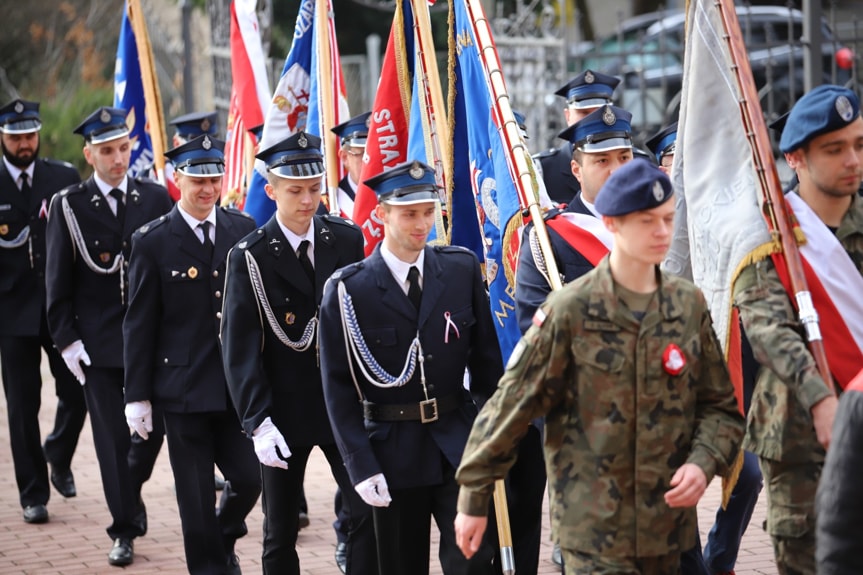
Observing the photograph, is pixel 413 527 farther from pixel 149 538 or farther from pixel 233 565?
pixel 149 538

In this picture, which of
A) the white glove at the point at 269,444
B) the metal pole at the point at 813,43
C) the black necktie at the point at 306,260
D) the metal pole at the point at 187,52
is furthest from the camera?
the metal pole at the point at 187,52

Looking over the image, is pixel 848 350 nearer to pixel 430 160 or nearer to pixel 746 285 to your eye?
pixel 746 285

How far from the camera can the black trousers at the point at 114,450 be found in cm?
760

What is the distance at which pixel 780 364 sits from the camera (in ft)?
13.4

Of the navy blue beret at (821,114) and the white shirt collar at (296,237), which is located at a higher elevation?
the navy blue beret at (821,114)

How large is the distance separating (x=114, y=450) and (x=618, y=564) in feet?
14.2

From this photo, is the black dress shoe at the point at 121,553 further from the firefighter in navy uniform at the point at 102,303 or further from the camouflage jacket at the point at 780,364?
the camouflage jacket at the point at 780,364

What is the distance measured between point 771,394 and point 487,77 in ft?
7.56

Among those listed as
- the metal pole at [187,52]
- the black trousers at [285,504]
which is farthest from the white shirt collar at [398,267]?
the metal pole at [187,52]

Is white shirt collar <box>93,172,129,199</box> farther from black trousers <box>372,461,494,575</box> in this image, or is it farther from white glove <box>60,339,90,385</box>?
black trousers <box>372,461,494,575</box>

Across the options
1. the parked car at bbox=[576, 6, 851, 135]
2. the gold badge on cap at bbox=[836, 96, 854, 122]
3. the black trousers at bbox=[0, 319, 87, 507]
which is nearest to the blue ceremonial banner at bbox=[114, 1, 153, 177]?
the black trousers at bbox=[0, 319, 87, 507]

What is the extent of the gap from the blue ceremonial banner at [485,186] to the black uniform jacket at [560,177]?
115cm

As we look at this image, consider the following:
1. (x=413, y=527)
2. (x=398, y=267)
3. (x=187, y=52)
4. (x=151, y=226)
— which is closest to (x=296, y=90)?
(x=151, y=226)

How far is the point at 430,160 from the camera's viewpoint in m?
6.99
